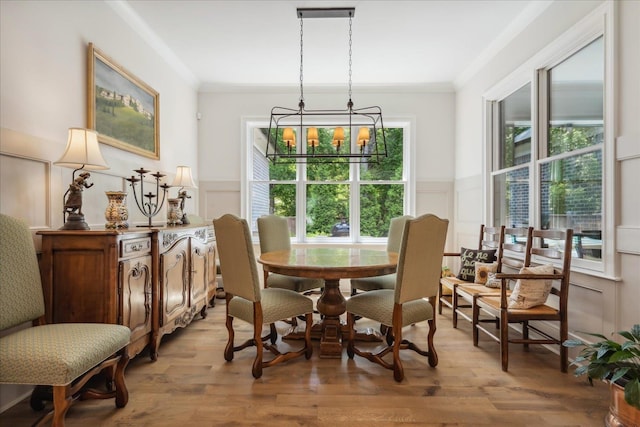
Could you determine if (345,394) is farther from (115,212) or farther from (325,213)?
(325,213)

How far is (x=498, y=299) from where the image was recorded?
2547 millimetres

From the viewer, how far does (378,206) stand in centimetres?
489

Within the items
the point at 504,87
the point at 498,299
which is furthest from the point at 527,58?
the point at 498,299

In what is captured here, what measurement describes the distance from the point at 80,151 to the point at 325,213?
10.7 feet

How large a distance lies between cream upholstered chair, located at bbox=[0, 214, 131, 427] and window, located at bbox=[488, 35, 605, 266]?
308 centimetres

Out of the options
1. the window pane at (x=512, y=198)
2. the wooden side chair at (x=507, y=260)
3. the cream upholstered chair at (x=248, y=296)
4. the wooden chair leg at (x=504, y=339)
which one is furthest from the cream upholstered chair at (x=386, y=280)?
the window pane at (x=512, y=198)

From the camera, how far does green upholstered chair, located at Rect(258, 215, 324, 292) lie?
3062mm

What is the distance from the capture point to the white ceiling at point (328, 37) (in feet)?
9.78

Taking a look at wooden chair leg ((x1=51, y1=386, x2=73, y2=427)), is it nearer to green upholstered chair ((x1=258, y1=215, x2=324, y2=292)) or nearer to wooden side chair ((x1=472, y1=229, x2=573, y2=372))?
green upholstered chair ((x1=258, y1=215, x2=324, y2=292))

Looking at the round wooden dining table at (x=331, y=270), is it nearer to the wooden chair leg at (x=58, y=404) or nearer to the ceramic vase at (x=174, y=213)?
the ceramic vase at (x=174, y=213)

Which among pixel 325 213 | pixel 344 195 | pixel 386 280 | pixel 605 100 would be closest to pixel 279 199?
pixel 325 213

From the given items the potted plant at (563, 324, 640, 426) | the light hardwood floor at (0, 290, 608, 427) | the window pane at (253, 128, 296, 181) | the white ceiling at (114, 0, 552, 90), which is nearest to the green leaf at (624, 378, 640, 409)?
the potted plant at (563, 324, 640, 426)

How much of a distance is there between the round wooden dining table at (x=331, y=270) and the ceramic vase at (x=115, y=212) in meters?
0.98

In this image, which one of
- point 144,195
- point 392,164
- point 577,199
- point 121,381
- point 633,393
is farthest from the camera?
point 392,164
